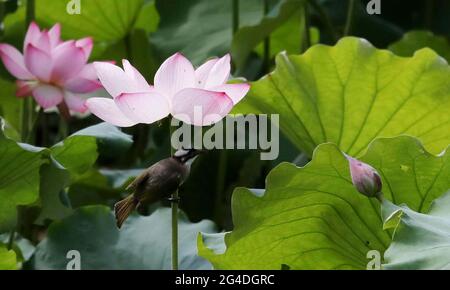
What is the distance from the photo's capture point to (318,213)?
1045 mm

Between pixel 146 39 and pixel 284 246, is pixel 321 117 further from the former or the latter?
pixel 146 39

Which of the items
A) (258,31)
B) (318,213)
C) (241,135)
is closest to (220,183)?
(241,135)

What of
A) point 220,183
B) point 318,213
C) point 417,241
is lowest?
point 417,241

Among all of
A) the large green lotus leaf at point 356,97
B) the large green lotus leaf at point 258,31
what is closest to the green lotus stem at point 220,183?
the large green lotus leaf at point 258,31

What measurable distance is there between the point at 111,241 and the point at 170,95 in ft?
1.56

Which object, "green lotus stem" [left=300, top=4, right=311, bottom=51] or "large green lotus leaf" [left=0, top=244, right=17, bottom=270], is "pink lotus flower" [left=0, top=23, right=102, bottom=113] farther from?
"green lotus stem" [left=300, top=4, right=311, bottom=51]

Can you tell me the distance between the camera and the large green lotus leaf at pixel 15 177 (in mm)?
1187

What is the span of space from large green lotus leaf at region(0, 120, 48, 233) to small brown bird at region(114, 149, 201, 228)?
1.27 ft

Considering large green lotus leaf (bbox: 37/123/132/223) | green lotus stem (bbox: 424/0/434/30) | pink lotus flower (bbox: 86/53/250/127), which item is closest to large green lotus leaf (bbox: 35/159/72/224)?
large green lotus leaf (bbox: 37/123/132/223)

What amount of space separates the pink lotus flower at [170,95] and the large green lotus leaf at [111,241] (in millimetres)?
403

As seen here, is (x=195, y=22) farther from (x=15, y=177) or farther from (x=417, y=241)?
(x=417, y=241)

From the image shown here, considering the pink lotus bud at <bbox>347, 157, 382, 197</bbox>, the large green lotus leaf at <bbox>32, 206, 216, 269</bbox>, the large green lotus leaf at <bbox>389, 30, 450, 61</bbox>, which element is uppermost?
the large green lotus leaf at <bbox>389, 30, 450, 61</bbox>

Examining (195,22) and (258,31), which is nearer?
(258,31)

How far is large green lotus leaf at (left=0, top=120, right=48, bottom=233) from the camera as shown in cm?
119
